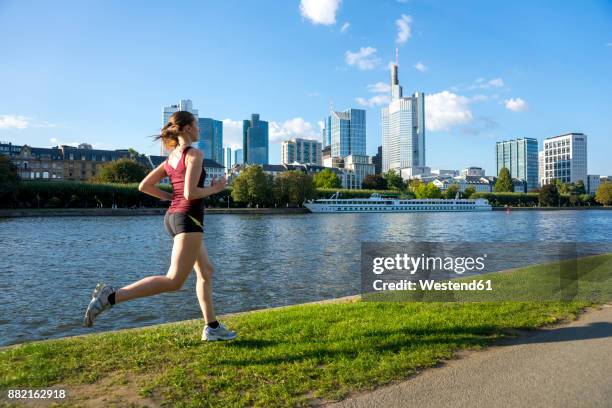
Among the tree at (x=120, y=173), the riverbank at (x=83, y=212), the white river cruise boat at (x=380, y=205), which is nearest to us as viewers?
the riverbank at (x=83, y=212)

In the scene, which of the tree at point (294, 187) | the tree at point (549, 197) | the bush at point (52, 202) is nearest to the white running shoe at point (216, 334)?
the bush at point (52, 202)

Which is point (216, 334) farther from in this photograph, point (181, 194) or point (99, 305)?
point (181, 194)

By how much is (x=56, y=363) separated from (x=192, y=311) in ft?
21.5

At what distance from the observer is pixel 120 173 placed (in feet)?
342

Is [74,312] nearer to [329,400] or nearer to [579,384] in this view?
[329,400]

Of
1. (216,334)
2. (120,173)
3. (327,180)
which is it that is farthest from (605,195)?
(216,334)

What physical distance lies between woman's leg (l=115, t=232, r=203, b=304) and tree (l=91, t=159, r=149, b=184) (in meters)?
106

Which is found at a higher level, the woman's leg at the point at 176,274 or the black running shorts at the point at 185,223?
the black running shorts at the point at 185,223

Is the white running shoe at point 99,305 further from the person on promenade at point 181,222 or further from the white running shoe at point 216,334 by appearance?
the white running shoe at point 216,334

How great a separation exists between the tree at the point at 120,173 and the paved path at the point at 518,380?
351ft

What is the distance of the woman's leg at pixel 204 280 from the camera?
5.48 m

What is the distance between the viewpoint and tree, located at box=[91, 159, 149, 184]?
339 ft

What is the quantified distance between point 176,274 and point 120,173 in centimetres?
10743
